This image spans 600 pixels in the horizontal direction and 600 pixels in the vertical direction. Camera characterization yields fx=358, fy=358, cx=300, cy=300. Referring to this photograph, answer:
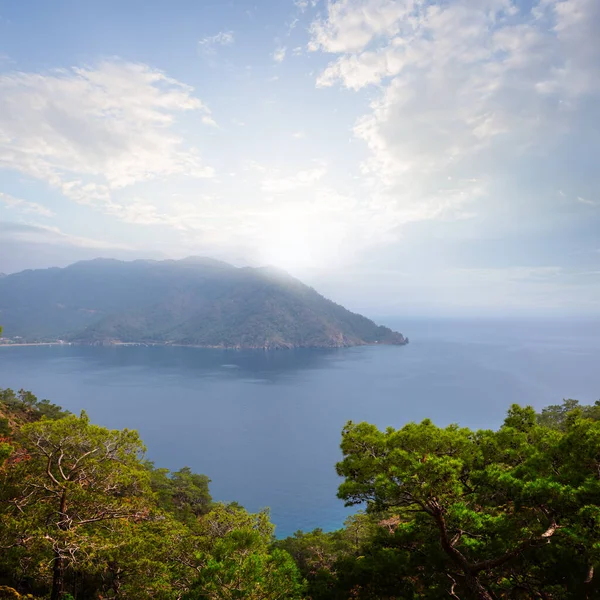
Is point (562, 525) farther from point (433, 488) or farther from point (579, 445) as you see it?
point (433, 488)

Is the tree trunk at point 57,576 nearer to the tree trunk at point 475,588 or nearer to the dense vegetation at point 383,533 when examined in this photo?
the dense vegetation at point 383,533

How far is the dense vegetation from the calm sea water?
39081 millimetres

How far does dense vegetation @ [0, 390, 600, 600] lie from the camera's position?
11.1 meters

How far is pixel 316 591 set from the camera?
635 inches

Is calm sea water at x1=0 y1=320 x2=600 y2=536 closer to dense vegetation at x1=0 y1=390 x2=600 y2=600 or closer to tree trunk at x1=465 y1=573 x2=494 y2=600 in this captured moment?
dense vegetation at x1=0 y1=390 x2=600 y2=600

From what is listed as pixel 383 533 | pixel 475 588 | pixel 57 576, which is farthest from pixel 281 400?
pixel 475 588

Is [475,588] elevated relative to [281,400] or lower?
elevated

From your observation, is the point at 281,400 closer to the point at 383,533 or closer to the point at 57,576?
the point at 383,533

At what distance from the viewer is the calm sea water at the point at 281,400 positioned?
64.9 m

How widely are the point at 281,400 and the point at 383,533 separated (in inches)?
4081

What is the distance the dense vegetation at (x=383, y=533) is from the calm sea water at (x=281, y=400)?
128ft

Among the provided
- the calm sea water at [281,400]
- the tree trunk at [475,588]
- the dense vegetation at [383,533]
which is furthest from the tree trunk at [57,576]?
the calm sea water at [281,400]


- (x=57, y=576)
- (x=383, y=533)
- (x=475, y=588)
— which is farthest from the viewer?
(x=383, y=533)

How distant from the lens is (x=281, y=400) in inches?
4628
